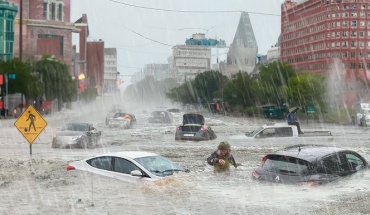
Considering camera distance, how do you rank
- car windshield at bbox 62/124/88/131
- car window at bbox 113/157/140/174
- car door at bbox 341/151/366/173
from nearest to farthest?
car window at bbox 113/157/140/174 < car door at bbox 341/151/366/173 < car windshield at bbox 62/124/88/131

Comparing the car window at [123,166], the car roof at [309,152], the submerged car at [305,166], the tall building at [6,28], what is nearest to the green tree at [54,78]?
the tall building at [6,28]

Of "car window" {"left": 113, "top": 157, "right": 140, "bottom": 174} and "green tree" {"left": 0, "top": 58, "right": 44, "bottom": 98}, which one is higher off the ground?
"green tree" {"left": 0, "top": 58, "right": 44, "bottom": 98}

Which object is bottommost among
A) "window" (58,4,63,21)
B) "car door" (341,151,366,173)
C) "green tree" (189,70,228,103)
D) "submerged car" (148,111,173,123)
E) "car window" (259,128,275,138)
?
"submerged car" (148,111,173,123)

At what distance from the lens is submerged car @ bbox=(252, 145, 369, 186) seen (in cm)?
1328

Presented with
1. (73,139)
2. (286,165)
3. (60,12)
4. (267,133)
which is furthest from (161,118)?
(60,12)

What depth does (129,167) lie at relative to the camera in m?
13.2

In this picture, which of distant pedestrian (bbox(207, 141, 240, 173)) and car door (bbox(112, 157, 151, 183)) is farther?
distant pedestrian (bbox(207, 141, 240, 173))

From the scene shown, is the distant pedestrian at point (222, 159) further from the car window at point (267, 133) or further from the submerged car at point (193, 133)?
the submerged car at point (193, 133)

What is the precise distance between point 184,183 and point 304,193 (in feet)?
8.10

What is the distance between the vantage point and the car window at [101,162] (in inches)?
530

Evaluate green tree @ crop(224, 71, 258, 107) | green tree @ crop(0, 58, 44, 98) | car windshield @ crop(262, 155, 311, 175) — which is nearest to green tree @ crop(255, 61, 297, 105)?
green tree @ crop(224, 71, 258, 107)

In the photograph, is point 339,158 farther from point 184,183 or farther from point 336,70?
point 336,70

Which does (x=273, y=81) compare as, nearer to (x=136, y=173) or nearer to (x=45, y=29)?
(x=45, y=29)

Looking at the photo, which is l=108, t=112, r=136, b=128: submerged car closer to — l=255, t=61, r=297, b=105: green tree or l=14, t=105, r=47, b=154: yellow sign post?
l=14, t=105, r=47, b=154: yellow sign post
